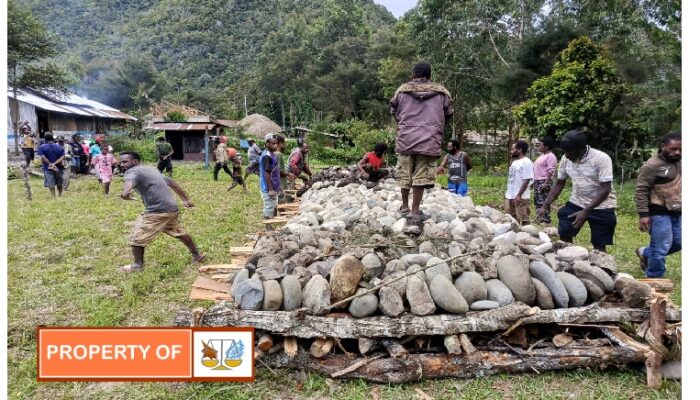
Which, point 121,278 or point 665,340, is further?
point 121,278

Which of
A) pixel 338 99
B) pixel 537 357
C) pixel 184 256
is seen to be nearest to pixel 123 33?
pixel 338 99

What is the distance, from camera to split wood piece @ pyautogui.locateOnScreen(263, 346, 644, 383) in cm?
282

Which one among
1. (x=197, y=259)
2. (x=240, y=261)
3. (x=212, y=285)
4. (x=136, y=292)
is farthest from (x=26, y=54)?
(x=212, y=285)

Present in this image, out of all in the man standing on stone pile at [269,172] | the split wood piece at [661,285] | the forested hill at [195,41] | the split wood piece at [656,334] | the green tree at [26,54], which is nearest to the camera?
the split wood piece at [656,334]

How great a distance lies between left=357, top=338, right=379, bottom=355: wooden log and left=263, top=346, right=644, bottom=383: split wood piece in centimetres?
8

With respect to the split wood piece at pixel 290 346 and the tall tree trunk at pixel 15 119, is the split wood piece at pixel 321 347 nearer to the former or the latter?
the split wood piece at pixel 290 346

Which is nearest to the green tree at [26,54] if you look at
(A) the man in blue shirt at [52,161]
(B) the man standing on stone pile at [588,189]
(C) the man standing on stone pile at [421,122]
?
(A) the man in blue shirt at [52,161]

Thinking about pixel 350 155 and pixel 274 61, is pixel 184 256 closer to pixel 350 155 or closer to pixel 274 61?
pixel 350 155

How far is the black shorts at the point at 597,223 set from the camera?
4266 millimetres

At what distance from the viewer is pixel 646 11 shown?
843 cm

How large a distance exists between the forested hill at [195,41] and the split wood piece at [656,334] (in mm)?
33183

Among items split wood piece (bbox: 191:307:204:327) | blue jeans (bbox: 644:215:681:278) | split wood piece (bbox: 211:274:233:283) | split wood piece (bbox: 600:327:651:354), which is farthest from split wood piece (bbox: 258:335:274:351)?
blue jeans (bbox: 644:215:681:278)

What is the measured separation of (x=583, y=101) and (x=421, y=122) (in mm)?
8116
